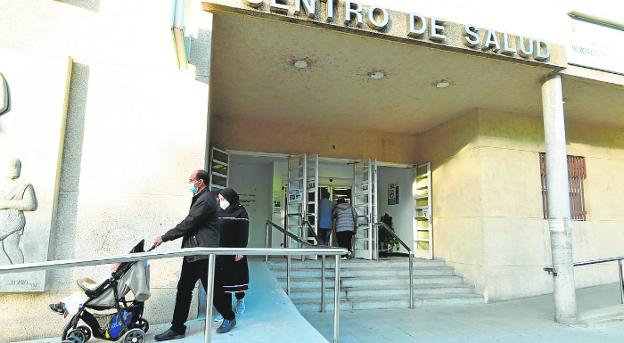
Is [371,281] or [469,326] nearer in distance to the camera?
[469,326]

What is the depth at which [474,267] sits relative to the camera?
6.88 metres

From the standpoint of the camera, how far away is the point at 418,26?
4.75m

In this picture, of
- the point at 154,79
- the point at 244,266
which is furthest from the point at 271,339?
the point at 154,79

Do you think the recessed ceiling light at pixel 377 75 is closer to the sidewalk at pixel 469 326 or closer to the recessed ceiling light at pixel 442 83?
the recessed ceiling light at pixel 442 83

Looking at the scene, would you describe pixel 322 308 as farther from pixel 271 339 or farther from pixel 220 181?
pixel 220 181

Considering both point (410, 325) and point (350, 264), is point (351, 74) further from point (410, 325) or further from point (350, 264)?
point (410, 325)

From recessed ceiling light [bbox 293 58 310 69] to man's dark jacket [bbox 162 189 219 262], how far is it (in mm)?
2697

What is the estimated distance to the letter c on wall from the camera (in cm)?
349

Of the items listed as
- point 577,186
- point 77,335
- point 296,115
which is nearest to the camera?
point 77,335

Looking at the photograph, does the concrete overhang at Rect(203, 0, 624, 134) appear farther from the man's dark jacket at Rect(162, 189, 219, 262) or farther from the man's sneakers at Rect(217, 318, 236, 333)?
the man's sneakers at Rect(217, 318, 236, 333)

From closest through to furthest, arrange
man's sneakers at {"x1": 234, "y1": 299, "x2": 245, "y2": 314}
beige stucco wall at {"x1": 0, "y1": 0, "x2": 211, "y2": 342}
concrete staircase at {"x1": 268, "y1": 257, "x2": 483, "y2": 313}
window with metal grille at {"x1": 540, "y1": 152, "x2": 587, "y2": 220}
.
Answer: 1. beige stucco wall at {"x1": 0, "y1": 0, "x2": 211, "y2": 342}
2. man's sneakers at {"x1": 234, "y1": 299, "x2": 245, "y2": 314}
3. concrete staircase at {"x1": 268, "y1": 257, "x2": 483, "y2": 313}
4. window with metal grille at {"x1": 540, "y1": 152, "x2": 587, "y2": 220}

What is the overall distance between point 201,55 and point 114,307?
8.38ft

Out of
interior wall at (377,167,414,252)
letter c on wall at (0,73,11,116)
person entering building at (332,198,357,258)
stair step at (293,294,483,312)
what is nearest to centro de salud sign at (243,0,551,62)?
letter c on wall at (0,73,11,116)

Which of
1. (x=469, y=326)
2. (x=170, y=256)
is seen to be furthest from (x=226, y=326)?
(x=469, y=326)
